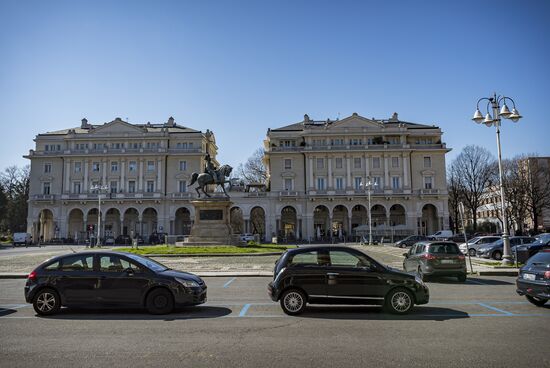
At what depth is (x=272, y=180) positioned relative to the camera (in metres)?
75.1

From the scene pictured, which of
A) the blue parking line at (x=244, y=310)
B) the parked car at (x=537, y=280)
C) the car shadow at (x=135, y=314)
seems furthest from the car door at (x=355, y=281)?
the parked car at (x=537, y=280)

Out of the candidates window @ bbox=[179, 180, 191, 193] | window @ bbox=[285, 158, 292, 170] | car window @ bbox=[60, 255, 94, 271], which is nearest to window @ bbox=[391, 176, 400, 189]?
window @ bbox=[285, 158, 292, 170]

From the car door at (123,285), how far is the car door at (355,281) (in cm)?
449

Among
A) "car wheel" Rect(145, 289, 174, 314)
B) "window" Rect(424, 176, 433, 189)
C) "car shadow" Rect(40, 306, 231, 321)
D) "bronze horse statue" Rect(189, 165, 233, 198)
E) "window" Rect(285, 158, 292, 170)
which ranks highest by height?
"window" Rect(285, 158, 292, 170)

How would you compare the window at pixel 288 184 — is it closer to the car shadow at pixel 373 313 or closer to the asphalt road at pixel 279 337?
the asphalt road at pixel 279 337

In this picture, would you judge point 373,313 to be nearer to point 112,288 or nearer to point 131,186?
point 112,288

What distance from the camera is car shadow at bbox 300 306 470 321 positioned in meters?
10.0

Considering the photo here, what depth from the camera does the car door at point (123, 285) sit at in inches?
413

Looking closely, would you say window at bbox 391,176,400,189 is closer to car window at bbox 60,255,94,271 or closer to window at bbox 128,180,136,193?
window at bbox 128,180,136,193

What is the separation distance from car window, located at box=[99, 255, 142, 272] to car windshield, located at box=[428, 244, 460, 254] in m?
A: 11.9

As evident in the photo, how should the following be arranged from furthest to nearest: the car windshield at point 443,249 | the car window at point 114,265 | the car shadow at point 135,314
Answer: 1. the car windshield at point 443,249
2. the car window at point 114,265
3. the car shadow at point 135,314

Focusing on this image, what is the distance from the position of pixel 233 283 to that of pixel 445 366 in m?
11.6

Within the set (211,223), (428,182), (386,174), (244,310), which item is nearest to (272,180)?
(386,174)

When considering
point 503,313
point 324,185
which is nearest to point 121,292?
point 503,313
